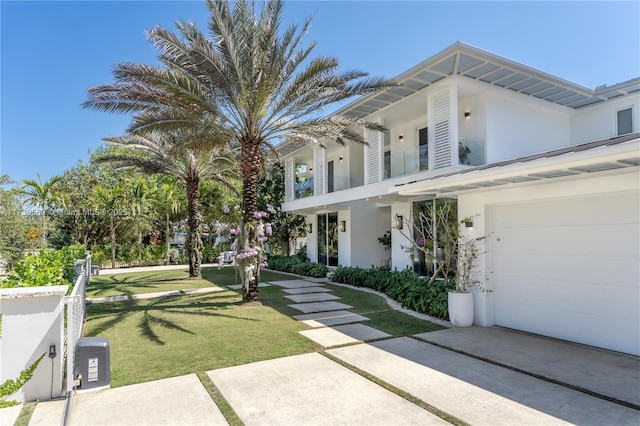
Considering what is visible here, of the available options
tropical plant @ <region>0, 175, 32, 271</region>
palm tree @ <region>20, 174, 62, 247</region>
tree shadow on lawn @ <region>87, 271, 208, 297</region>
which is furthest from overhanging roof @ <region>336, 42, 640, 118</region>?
palm tree @ <region>20, 174, 62, 247</region>

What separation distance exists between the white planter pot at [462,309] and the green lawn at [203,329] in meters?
0.62

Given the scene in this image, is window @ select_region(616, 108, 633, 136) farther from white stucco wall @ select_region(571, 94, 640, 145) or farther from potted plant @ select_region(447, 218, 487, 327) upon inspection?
potted plant @ select_region(447, 218, 487, 327)

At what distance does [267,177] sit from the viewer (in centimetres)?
2441

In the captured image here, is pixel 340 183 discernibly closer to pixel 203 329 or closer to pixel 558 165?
pixel 203 329

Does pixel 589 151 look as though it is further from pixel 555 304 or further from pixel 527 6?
pixel 527 6

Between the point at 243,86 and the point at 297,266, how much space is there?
38.0 feet

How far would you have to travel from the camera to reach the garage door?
6246 millimetres

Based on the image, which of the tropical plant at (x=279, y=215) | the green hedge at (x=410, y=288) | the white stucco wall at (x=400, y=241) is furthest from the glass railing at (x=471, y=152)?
the tropical plant at (x=279, y=215)

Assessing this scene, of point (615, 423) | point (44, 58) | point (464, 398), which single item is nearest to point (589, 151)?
point (615, 423)

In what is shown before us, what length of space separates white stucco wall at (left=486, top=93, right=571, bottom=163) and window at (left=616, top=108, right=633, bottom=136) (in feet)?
5.07

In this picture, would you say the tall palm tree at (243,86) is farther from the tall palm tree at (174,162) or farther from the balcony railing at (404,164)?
the tall palm tree at (174,162)

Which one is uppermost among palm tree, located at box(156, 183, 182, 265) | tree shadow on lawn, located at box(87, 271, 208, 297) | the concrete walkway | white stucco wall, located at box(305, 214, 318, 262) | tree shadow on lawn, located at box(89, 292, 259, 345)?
palm tree, located at box(156, 183, 182, 265)

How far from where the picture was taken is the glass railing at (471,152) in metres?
11.9

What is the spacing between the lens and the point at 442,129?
11.9m
